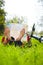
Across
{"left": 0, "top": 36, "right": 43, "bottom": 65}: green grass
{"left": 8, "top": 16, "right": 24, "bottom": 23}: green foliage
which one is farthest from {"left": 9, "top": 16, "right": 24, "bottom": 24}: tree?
{"left": 0, "top": 36, "right": 43, "bottom": 65}: green grass

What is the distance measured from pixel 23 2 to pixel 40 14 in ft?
0.51

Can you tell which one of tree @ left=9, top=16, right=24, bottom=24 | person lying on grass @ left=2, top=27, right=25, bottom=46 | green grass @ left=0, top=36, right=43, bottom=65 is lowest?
green grass @ left=0, top=36, right=43, bottom=65

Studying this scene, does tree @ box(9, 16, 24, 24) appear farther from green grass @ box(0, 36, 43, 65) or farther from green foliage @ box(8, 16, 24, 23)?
green grass @ box(0, 36, 43, 65)

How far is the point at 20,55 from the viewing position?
1315 millimetres

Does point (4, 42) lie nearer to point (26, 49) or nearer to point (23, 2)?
point (26, 49)

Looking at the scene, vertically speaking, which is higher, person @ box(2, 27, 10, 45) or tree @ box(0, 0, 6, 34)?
tree @ box(0, 0, 6, 34)

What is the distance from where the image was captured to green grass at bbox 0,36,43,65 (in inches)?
51.3

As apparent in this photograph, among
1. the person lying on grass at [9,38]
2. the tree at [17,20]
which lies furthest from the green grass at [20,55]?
the tree at [17,20]

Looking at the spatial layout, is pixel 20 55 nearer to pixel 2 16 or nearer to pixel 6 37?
pixel 6 37

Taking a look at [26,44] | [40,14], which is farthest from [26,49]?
[40,14]

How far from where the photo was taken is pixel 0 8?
Answer: 136cm

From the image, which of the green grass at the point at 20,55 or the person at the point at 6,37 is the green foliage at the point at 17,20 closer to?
the person at the point at 6,37

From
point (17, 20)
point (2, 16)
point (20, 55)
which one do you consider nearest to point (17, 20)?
point (17, 20)

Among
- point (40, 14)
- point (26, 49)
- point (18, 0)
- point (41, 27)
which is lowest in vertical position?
point (26, 49)
